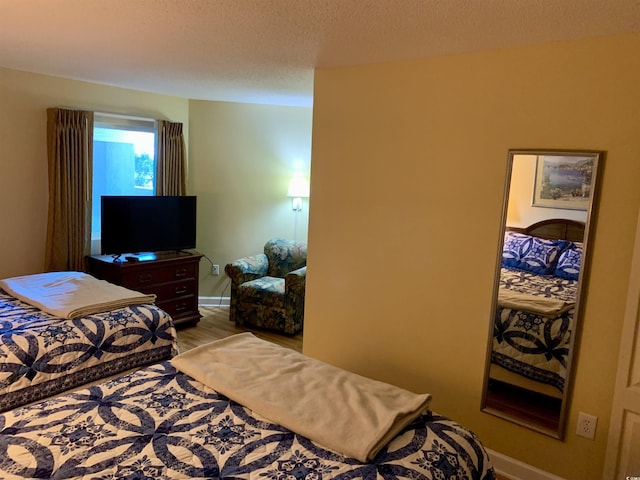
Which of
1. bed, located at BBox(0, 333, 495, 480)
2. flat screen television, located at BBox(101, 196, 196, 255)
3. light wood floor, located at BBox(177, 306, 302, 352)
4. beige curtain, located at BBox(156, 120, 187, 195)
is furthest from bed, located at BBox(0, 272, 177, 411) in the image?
beige curtain, located at BBox(156, 120, 187, 195)

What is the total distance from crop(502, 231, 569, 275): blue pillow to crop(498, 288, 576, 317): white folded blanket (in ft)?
0.46

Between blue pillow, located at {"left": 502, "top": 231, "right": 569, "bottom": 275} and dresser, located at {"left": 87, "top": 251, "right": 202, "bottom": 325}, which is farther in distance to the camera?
dresser, located at {"left": 87, "top": 251, "right": 202, "bottom": 325}

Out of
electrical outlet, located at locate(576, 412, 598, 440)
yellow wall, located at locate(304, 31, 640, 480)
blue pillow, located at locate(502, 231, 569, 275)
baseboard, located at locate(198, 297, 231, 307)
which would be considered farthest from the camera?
baseboard, located at locate(198, 297, 231, 307)

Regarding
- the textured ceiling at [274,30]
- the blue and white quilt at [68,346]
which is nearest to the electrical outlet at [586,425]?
the textured ceiling at [274,30]

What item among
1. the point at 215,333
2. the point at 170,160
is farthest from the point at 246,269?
the point at 170,160

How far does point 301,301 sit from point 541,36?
3152 millimetres

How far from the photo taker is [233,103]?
5223 millimetres

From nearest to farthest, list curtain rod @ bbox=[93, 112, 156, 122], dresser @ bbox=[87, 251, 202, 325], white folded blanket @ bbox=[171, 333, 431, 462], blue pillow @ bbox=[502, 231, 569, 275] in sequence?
white folded blanket @ bbox=[171, 333, 431, 462], blue pillow @ bbox=[502, 231, 569, 275], dresser @ bbox=[87, 251, 202, 325], curtain rod @ bbox=[93, 112, 156, 122]

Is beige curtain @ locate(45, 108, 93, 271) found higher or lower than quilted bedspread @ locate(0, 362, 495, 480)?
higher

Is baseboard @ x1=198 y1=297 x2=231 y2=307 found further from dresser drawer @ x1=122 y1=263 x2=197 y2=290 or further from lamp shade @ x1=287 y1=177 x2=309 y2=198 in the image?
lamp shade @ x1=287 y1=177 x2=309 y2=198

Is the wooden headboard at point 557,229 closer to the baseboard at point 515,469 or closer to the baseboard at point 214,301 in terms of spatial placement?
the baseboard at point 515,469

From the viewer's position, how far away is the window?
4.58 meters

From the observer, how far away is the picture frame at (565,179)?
2291 mm

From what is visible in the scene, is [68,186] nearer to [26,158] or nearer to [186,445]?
[26,158]
